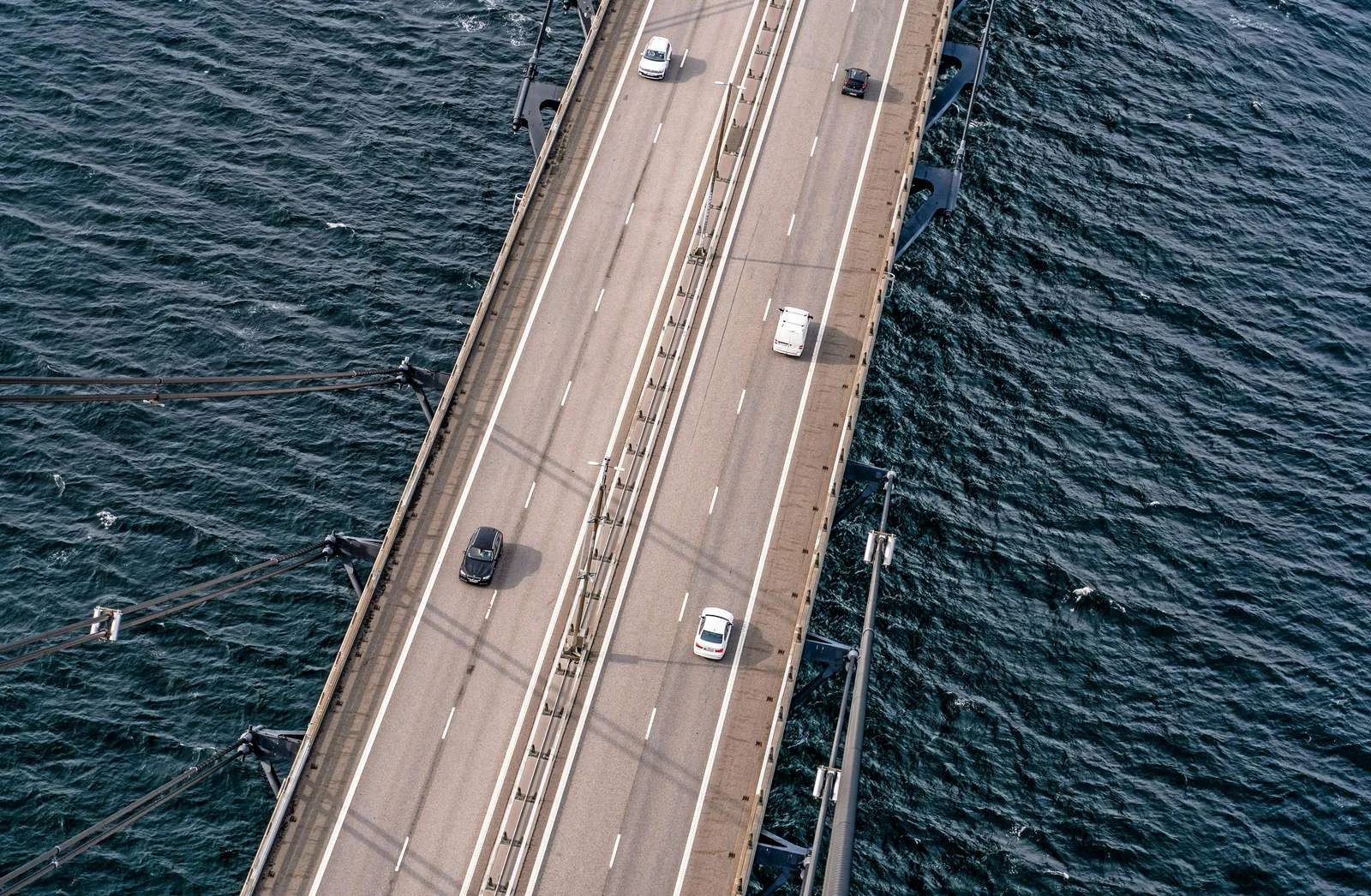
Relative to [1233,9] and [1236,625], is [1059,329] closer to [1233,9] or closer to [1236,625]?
[1236,625]

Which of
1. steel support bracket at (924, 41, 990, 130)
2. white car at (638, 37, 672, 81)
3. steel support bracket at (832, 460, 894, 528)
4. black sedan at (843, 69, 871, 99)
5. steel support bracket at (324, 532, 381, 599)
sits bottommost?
steel support bracket at (324, 532, 381, 599)

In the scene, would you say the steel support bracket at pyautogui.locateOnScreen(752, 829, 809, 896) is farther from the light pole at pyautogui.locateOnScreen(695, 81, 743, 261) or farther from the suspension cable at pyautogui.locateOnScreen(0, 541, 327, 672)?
the light pole at pyautogui.locateOnScreen(695, 81, 743, 261)

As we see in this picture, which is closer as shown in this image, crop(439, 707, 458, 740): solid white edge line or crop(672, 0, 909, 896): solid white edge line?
crop(672, 0, 909, 896): solid white edge line

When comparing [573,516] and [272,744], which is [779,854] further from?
[272,744]

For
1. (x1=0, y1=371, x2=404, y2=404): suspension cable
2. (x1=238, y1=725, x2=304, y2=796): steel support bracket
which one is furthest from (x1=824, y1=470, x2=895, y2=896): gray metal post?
(x1=0, y1=371, x2=404, y2=404): suspension cable

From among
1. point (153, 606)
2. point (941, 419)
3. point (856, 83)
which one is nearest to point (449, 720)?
point (153, 606)

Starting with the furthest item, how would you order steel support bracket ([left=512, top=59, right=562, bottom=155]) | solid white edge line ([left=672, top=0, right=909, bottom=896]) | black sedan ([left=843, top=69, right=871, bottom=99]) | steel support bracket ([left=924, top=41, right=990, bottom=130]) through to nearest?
1. steel support bracket ([left=924, top=41, right=990, bottom=130])
2. steel support bracket ([left=512, top=59, right=562, bottom=155])
3. black sedan ([left=843, top=69, right=871, bottom=99])
4. solid white edge line ([left=672, top=0, right=909, bottom=896])

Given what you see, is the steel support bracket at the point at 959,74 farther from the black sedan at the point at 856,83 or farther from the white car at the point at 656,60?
the white car at the point at 656,60
